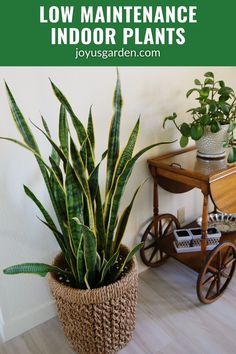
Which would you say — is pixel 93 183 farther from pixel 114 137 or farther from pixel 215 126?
pixel 215 126

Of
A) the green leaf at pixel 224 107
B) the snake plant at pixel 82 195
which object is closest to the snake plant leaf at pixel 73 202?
the snake plant at pixel 82 195

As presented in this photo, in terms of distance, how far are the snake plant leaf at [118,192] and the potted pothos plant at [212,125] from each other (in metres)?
0.45

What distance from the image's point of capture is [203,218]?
1.63 metres

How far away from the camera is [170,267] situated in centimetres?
207

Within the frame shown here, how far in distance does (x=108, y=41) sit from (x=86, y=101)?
0.31m

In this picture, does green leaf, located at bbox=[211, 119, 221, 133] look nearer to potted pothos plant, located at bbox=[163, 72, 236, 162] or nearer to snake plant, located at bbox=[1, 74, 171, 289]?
potted pothos plant, located at bbox=[163, 72, 236, 162]

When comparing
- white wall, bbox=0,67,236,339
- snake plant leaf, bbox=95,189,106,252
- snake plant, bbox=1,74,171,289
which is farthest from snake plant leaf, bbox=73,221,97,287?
white wall, bbox=0,67,236,339

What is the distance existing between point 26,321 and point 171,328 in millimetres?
764

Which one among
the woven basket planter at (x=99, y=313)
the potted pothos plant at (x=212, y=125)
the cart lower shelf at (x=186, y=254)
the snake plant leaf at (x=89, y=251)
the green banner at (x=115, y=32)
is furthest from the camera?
the cart lower shelf at (x=186, y=254)

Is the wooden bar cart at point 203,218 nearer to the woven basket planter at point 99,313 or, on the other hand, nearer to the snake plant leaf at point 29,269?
the woven basket planter at point 99,313

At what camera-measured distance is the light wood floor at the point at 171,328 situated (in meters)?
1.47

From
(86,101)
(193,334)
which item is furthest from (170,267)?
(86,101)

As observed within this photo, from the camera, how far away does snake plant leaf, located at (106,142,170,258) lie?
1.23 metres

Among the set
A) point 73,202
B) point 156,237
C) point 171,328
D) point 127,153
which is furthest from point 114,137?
point 171,328
